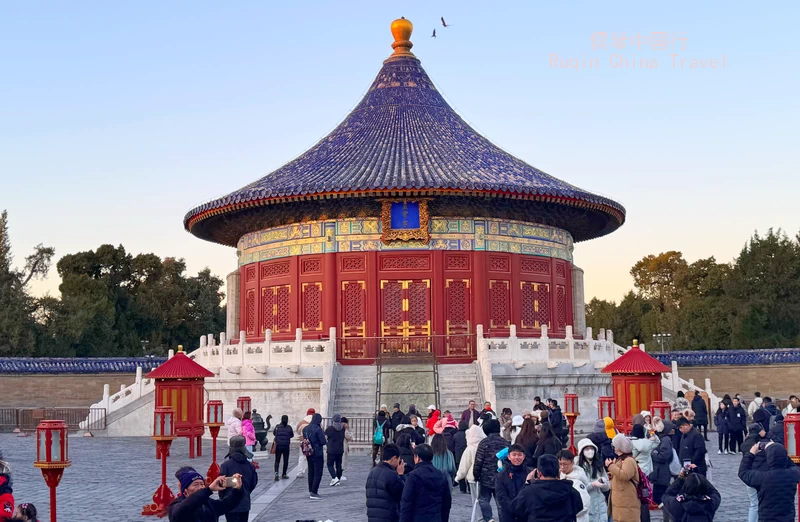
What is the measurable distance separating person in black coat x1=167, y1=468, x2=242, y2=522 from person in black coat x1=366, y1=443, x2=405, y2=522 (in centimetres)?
168

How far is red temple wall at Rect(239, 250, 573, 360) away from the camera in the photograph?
98.6ft

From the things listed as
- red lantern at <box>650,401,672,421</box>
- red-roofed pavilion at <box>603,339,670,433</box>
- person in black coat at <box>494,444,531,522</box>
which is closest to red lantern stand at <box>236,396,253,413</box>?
red-roofed pavilion at <box>603,339,670,433</box>

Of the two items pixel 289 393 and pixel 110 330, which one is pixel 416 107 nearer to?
pixel 289 393

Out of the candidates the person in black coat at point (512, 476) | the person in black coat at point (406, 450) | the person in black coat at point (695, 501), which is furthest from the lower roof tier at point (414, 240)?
the person in black coat at point (695, 501)

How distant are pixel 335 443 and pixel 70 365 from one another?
2418 centimetres

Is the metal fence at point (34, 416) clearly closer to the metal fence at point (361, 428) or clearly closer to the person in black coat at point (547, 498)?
the metal fence at point (361, 428)

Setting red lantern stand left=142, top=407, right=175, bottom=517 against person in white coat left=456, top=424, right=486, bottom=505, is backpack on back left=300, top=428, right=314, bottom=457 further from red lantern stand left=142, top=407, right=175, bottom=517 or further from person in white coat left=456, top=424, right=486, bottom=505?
person in white coat left=456, top=424, right=486, bottom=505

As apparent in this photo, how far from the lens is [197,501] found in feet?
23.8

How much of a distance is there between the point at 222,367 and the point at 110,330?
25.2 m

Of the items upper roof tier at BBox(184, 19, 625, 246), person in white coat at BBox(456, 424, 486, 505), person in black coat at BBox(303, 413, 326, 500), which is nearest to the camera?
person in white coat at BBox(456, 424, 486, 505)

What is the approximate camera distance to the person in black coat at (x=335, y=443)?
54.0ft

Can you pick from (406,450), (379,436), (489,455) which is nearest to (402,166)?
(379,436)

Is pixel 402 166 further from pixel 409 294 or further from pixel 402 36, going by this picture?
pixel 402 36

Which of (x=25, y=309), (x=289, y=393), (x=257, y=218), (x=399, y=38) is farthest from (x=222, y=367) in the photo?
(x=25, y=309)
